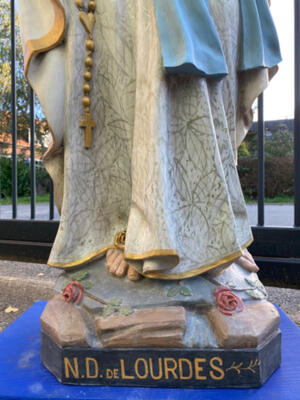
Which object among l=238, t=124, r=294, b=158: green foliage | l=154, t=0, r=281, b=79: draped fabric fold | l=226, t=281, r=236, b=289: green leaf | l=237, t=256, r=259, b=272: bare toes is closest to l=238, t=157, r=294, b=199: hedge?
l=238, t=124, r=294, b=158: green foliage

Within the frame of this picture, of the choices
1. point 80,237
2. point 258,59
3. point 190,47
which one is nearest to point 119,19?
point 190,47

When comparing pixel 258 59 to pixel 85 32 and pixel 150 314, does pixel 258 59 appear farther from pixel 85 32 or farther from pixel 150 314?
pixel 150 314

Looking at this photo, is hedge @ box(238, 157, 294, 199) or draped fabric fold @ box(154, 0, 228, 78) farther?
hedge @ box(238, 157, 294, 199)

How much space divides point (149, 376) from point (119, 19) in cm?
91

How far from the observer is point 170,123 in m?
0.92

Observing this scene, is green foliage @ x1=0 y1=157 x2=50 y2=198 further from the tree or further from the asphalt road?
the asphalt road

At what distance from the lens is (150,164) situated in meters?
0.88

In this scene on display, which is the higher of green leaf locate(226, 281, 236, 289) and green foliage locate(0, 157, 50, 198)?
green foliage locate(0, 157, 50, 198)

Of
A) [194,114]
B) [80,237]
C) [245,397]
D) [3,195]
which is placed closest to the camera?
[245,397]

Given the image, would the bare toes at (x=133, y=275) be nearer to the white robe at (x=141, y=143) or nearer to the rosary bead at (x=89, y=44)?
the white robe at (x=141, y=143)

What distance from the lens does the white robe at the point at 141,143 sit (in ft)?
2.91

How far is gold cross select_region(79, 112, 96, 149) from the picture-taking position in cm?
101

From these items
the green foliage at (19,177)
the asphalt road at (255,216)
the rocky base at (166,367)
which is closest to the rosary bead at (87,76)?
the rocky base at (166,367)

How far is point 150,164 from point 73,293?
393 mm
